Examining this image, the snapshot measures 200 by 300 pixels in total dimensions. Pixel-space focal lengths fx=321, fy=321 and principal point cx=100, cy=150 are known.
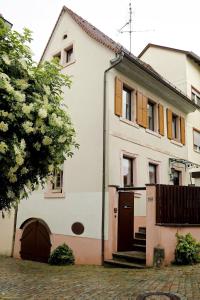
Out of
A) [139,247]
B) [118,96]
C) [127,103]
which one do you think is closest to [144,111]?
[127,103]

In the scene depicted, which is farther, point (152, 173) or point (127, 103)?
point (152, 173)

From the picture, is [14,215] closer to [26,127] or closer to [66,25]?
[66,25]

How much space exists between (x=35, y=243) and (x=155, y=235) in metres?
6.29

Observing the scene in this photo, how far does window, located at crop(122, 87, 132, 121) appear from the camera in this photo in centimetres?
1385

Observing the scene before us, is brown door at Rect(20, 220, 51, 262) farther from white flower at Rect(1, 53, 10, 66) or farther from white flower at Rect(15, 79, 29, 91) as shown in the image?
white flower at Rect(1, 53, 10, 66)

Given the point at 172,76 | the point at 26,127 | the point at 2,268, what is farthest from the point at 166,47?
the point at 26,127

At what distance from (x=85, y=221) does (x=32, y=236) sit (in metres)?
3.49

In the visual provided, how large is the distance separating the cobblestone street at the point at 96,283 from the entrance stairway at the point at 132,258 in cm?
44

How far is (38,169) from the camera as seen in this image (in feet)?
20.3

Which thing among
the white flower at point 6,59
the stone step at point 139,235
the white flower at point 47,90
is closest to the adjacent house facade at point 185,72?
the stone step at point 139,235

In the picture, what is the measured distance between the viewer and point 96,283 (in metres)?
8.18

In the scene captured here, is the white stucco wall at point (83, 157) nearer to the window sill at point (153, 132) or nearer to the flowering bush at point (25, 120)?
the window sill at point (153, 132)

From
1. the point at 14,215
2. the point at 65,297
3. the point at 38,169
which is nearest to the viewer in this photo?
the point at 38,169

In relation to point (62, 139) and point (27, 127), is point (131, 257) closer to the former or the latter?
point (62, 139)
